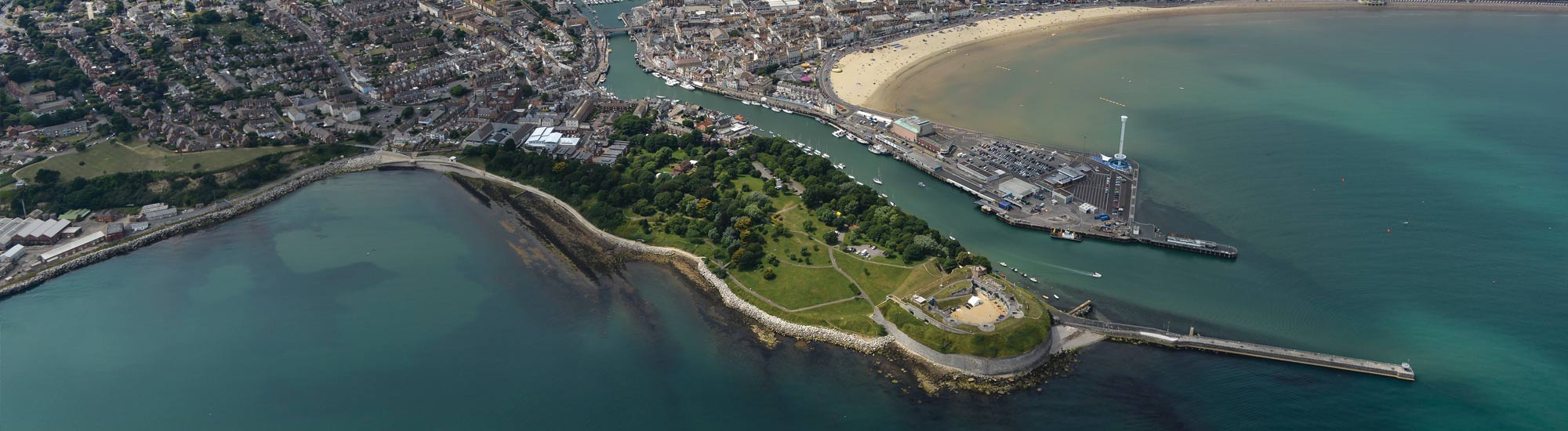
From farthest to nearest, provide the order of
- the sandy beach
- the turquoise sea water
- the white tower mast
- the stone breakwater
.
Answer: the sandy beach
the white tower mast
the stone breakwater
the turquoise sea water

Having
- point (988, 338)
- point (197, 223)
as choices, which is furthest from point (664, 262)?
point (197, 223)

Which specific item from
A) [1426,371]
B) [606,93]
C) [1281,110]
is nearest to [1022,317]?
[1426,371]

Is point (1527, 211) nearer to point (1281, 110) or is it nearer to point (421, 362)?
point (1281, 110)

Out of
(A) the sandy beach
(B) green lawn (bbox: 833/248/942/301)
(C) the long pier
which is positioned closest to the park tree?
(B) green lawn (bbox: 833/248/942/301)

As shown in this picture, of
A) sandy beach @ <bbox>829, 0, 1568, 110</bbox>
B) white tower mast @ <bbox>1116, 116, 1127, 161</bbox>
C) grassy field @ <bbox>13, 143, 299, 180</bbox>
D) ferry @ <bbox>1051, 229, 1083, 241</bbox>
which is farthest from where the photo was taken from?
sandy beach @ <bbox>829, 0, 1568, 110</bbox>

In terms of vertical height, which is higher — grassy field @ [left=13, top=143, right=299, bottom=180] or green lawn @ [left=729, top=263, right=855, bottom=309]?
grassy field @ [left=13, top=143, right=299, bottom=180]

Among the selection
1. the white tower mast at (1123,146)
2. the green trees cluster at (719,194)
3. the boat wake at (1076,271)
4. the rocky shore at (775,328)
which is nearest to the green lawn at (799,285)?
the rocky shore at (775,328)

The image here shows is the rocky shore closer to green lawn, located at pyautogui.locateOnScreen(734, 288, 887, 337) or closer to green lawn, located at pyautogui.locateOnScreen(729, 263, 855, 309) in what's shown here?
green lawn, located at pyautogui.locateOnScreen(734, 288, 887, 337)
